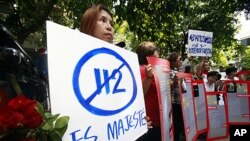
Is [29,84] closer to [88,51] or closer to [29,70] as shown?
[29,70]

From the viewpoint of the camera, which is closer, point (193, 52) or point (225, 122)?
point (225, 122)

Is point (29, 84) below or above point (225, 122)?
above

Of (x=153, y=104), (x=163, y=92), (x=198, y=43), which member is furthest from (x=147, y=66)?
(x=198, y=43)

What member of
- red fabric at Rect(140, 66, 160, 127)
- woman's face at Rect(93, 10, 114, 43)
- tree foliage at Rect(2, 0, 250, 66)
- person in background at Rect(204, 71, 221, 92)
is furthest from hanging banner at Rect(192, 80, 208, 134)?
woman's face at Rect(93, 10, 114, 43)

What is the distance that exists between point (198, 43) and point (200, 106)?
3.25m

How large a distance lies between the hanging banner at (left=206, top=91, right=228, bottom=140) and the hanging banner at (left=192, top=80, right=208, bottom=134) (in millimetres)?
336

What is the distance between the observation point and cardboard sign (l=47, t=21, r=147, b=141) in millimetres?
1569

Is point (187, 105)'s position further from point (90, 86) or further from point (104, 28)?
point (90, 86)

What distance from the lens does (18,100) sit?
4.77ft

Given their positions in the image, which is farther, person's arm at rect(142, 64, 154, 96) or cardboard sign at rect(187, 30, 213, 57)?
cardboard sign at rect(187, 30, 213, 57)

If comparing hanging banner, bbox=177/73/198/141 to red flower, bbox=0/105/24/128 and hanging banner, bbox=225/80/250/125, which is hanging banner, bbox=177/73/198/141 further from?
red flower, bbox=0/105/24/128

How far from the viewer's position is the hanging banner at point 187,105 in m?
5.22

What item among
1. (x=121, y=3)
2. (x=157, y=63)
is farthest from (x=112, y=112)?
(x=121, y=3)

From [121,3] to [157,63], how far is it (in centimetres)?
302
